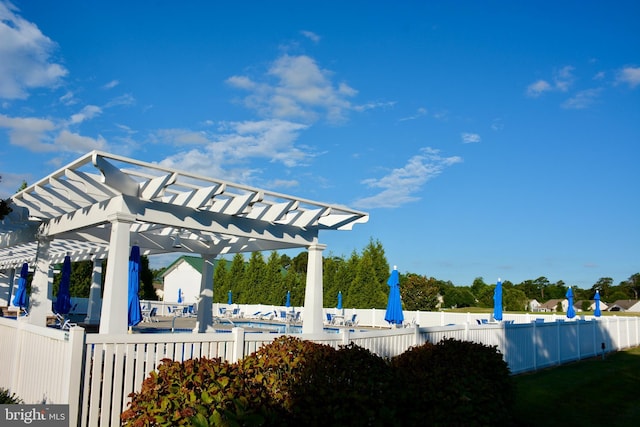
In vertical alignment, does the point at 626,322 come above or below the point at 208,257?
below

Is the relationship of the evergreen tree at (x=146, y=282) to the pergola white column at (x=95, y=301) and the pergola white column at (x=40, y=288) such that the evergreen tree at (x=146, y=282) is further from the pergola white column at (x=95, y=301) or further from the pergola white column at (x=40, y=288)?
the pergola white column at (x=40, y=288)

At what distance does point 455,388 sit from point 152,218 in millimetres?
6621

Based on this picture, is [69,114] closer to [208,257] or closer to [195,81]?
[195,81]

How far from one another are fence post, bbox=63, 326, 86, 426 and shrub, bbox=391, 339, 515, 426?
2.86 metres

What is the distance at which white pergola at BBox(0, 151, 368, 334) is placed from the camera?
851 cm

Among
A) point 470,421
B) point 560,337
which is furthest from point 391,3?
point 470,421

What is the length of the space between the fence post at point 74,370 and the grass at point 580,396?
5298 millimetres

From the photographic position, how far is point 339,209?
1159cm

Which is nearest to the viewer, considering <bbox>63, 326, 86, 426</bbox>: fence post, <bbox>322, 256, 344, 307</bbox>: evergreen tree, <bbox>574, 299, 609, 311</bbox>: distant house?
<bbox>63, 326, 86, 426</bbox>: fence post

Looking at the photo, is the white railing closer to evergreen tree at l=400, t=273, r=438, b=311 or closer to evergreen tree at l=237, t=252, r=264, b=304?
evergreen tree at l=237, t=252, r=264, b=304

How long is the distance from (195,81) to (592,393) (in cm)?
1360

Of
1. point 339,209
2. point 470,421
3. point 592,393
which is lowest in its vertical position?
point 592,393

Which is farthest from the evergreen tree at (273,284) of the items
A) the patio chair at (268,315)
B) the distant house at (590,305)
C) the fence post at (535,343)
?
the distant house at (590,305)

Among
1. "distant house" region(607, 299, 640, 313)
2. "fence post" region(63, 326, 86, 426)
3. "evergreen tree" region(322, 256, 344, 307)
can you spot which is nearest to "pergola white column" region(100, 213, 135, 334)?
"fence post" region(63, 326, 86, 426)
